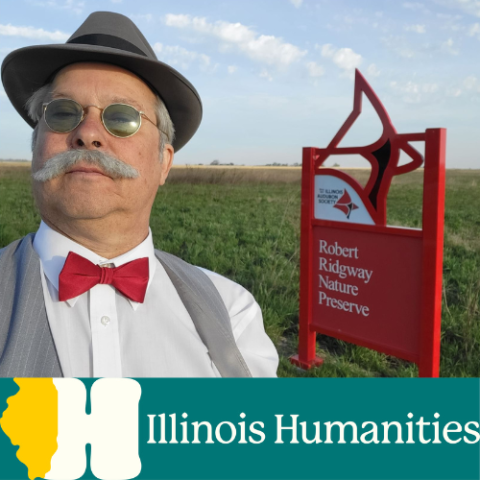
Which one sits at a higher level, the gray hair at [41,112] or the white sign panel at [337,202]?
the gray hair at [41,112]

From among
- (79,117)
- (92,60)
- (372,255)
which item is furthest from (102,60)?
(372,255)

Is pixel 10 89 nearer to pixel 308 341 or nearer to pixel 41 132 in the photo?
pixel 41 132

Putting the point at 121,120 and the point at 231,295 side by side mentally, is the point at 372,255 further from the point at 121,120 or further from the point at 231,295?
the point at 121,120

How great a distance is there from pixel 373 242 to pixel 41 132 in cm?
259

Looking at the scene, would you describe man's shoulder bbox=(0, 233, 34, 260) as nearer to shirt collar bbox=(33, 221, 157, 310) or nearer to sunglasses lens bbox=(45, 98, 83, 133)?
shirt collar bbox=(33, 221, 157, 310)

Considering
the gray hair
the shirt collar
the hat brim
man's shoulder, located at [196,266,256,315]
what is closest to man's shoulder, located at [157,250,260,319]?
man's shoulder, located at [196,266,256,315]

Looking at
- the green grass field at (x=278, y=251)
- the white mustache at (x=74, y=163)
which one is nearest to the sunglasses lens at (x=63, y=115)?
the white mustache at (x=74, y=163)

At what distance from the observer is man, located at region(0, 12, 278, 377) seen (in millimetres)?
1495

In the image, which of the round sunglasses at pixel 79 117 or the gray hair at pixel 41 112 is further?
the gray hair at pixel 41 112

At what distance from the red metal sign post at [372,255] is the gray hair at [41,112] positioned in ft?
6.36

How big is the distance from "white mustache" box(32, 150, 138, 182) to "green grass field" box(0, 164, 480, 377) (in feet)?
9.24

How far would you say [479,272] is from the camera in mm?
6211

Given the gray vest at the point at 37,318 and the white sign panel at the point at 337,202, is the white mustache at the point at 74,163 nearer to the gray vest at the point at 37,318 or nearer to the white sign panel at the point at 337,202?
the gray vest at the point at 37,318

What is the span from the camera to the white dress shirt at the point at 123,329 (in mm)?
1500
